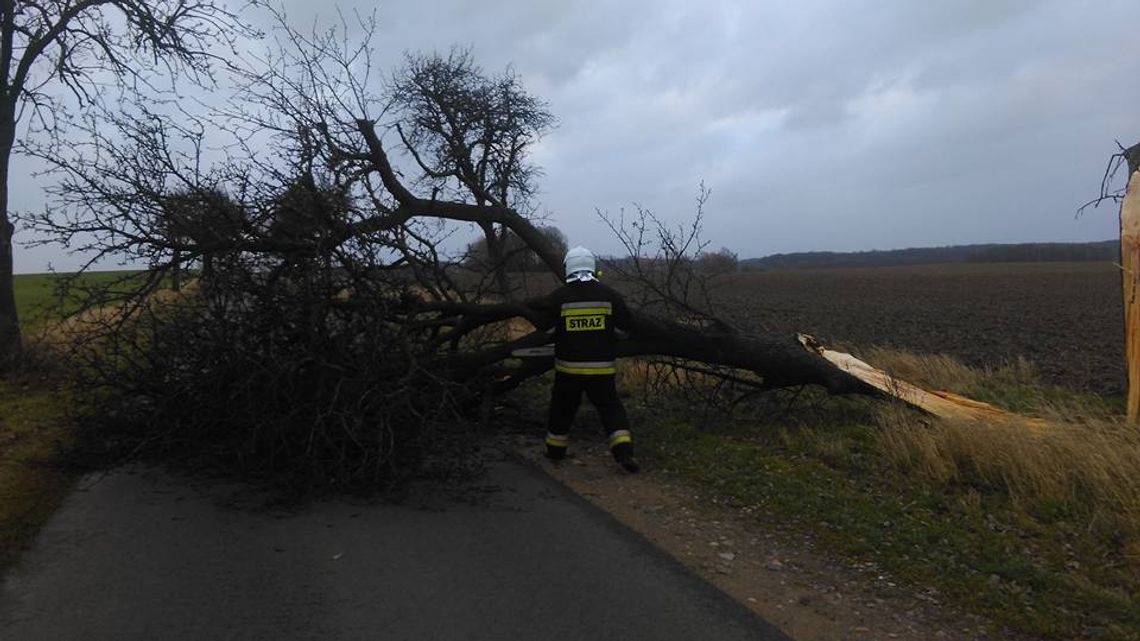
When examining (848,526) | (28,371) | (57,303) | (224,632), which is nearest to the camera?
(224,632)

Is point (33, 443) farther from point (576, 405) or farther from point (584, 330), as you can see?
point (584, 330)

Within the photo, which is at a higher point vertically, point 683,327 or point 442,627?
point 683,327

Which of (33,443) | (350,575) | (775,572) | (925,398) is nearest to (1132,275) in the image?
(925,398)

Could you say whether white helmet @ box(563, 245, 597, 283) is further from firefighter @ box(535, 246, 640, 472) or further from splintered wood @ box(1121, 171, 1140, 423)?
splintered wood @ box(1121, 171, 1140, 423)

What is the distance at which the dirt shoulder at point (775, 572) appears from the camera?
13.6ft

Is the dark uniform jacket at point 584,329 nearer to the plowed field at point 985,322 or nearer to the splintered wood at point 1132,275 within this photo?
the plowed field at point 985,322

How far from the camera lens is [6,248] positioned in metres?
12.2

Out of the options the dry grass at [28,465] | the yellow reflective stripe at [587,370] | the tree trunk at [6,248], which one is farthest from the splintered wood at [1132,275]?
the tree trunk at [6,248]

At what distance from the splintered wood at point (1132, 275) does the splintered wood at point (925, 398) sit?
1138 mm

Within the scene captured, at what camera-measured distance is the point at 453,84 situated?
21797 mm

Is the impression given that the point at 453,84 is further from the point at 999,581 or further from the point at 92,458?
the point at 999,581

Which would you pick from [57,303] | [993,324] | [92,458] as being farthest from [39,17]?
[993,324]

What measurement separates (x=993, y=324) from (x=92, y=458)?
80.8 ft

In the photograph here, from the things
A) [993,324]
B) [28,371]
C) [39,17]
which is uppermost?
[39,17]
